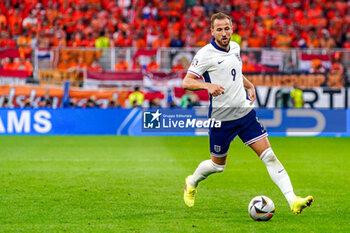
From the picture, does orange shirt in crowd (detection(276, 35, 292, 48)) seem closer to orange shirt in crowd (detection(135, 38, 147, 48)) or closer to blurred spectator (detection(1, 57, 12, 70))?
orange shirt in crowd (detection(135, 38, 147, 48))

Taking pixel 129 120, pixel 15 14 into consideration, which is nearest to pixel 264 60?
pixel 129 120

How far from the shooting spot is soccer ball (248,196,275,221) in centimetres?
745

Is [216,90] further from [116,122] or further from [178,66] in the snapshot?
[178,66]

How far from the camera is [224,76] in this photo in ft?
25.1

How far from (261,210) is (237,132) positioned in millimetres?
924

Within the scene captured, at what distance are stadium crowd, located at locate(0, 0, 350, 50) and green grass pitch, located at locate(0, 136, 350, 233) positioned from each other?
783cm

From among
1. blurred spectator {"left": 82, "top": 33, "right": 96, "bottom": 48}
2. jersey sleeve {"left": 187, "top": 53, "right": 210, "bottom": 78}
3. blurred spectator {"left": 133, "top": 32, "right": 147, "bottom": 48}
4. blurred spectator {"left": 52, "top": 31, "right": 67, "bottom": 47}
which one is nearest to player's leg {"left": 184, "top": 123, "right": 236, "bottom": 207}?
jersey sleeve {"left": 187, "top": 53, "right": 210, "bottom": 78}

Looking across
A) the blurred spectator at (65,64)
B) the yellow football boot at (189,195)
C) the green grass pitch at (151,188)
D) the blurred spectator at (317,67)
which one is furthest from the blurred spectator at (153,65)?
the yellow football boot at (189,195)

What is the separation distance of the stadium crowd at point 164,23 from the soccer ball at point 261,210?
16929 millimetres

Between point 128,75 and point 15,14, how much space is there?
6.22m

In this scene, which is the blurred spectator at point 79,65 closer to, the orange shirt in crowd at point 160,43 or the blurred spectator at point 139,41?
the blurred spectator at point 139,41

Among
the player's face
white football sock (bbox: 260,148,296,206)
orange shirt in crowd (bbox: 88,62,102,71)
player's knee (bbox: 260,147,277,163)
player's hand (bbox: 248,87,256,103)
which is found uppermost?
the player's face

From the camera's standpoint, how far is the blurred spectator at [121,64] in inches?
931

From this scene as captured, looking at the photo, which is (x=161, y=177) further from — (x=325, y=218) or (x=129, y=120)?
(x=129, y=120)
